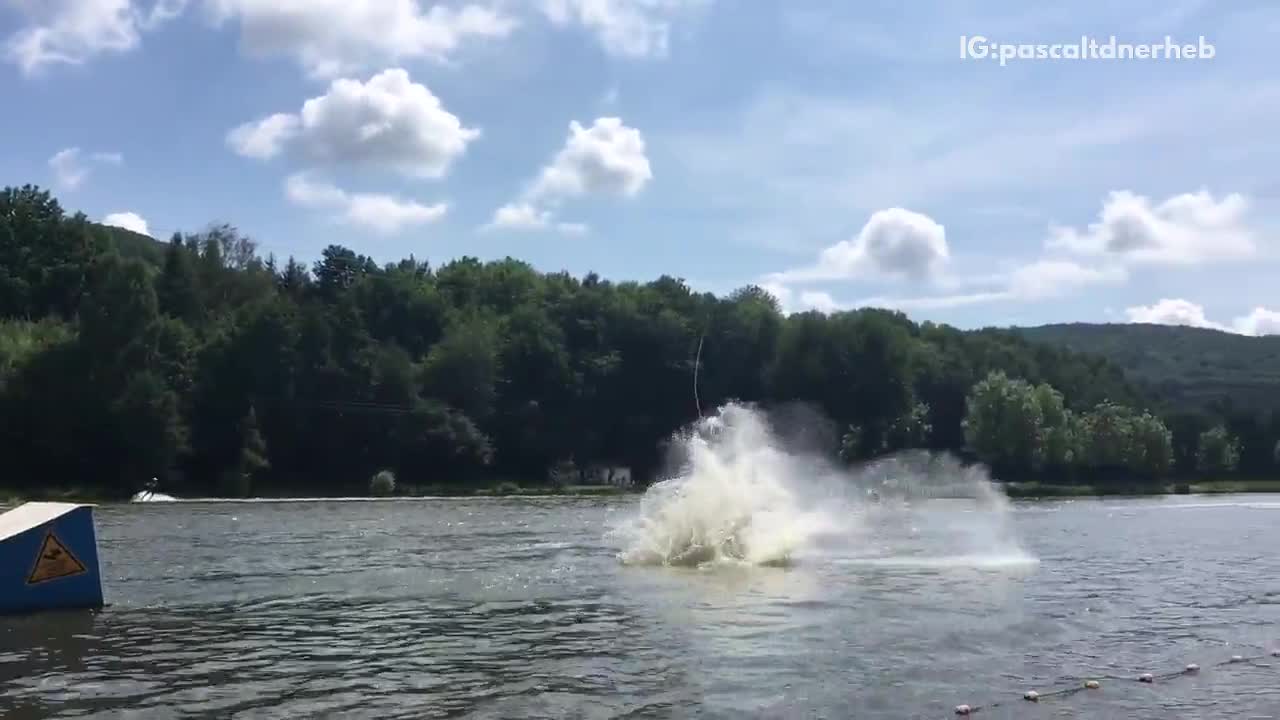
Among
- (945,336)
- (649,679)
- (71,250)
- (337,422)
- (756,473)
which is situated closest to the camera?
(649,679)

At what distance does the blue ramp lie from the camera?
81.4 feet

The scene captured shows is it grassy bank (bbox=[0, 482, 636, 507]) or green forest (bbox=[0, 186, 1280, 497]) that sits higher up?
green forest (bbox=[0, 186, 1280, 497])

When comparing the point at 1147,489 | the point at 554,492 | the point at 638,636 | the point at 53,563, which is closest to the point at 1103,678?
the point at 638,636

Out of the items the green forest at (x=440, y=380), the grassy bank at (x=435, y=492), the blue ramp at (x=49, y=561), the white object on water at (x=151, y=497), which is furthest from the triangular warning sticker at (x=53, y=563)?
the green forest at (x=440, y=380)

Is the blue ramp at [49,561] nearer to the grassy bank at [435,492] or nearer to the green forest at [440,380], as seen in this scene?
the grassy bank at [435,492]

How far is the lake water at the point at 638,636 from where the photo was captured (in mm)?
16656

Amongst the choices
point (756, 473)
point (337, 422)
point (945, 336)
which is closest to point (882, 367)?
point (945, 336)

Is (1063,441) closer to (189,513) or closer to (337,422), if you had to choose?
(337,422)

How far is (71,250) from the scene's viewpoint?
145125 mm

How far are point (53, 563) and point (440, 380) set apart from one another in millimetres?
111606

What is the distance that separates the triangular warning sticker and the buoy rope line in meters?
18.4

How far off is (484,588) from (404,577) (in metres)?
3.44

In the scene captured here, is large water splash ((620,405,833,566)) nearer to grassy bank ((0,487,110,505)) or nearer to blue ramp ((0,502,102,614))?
blue ramp ((0,502,102,614))

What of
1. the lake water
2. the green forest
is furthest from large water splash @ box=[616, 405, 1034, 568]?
the green forest
